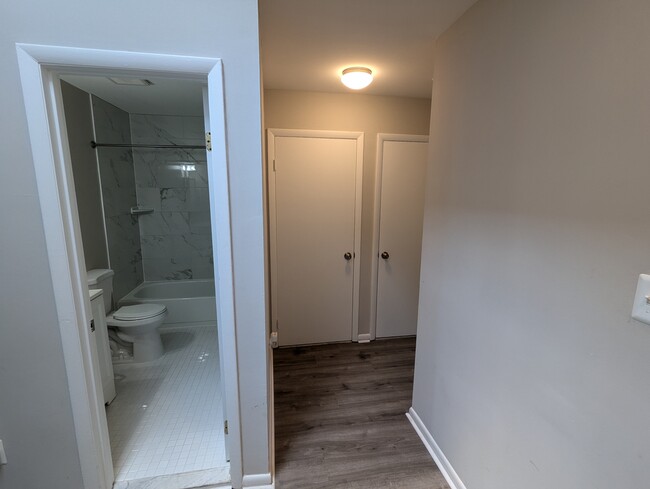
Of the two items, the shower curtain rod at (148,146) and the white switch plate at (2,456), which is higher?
the shower curtain rod at (148,146)

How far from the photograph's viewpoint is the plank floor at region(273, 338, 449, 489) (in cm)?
162

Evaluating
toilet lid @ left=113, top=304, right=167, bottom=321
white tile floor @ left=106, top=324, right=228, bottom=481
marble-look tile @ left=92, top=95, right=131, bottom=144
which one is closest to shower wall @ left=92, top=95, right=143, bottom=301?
marble-look tile @ left=92, top=95, right=131, bottom=144

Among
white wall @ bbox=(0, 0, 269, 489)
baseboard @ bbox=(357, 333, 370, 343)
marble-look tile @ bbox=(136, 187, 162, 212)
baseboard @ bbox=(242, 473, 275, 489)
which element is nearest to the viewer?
white wall @ bbox=(0, 0, 269, 489)

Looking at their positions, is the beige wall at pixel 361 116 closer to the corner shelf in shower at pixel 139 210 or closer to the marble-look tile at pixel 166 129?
the marble-look tile at pixel 166 129

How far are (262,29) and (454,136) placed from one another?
1.17m

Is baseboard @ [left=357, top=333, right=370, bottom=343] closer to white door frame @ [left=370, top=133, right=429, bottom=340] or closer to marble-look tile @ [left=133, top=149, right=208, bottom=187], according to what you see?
white door frame @ [left=370, top=133, right=429, bottom=340]

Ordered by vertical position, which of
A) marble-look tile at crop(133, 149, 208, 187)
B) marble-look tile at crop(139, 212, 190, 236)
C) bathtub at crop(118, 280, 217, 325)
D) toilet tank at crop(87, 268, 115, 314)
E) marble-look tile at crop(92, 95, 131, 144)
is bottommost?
bathtub at crop(118, 280, 217, 325)

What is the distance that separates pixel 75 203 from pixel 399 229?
2.47 m

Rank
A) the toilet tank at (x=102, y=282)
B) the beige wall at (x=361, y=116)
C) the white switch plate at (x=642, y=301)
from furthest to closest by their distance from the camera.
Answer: the beige wall at (x=361, y=116) < the toilet tank at (x=102, y=282) < the white switch plate at (x=642, y=301)

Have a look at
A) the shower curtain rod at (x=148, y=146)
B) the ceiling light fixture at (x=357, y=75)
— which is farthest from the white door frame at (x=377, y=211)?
the shower curtain rod at (x=148, y=146)

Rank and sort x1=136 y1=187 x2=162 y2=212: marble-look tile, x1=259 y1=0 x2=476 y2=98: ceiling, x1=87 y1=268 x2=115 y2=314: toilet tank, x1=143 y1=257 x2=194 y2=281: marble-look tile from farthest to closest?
x1=143 y1=257 x2=194 y2=281: marble-look tile, x1=136 y1=187 x2=162 y2=212: marble-look tile, x1=87 y1=268 x2=115 y2=314: toilet tank, x1=259 y1=0 x2=476 y2=98: ceiling

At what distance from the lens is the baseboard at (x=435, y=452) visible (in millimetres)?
1547

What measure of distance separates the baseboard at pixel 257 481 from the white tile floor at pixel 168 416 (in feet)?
0.57

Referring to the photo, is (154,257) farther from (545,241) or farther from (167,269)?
(545,241)
